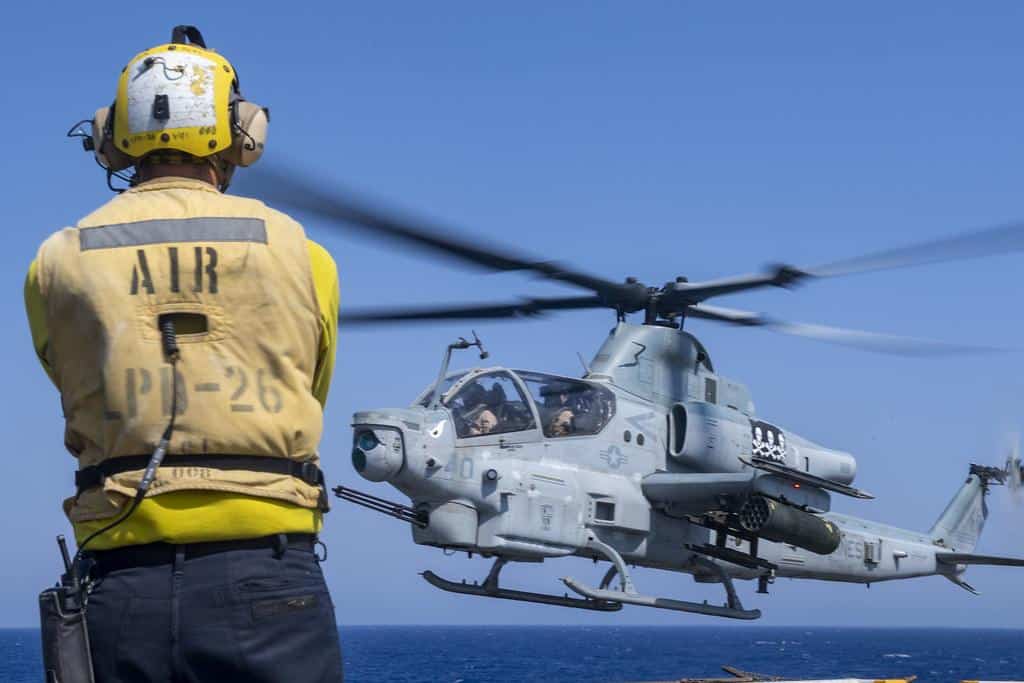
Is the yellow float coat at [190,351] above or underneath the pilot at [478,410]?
underneath

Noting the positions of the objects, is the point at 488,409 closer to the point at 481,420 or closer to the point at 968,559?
the point at 481,420

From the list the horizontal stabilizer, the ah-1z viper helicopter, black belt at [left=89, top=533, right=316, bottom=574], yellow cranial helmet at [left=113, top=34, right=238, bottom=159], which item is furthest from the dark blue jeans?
the horizontal stabilizer

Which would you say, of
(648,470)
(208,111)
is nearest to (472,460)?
(648,470)

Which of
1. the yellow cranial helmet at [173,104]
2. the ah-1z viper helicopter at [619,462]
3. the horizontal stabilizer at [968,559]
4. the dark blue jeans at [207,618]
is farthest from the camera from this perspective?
the horizontal stabilizer at [968,559]

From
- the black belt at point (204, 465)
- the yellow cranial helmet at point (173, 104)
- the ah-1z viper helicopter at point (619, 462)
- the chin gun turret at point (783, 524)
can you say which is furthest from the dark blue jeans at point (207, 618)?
the chin gun turret at point (783, 524)

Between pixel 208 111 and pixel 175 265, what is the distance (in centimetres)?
45

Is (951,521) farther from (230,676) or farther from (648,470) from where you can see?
(230,676)

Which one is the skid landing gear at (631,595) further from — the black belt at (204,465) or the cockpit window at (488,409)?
the black belt at (204,465)

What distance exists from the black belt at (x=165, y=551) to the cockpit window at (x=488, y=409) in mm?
10614

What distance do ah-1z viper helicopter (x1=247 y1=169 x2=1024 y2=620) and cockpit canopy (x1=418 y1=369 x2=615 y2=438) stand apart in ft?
0.05

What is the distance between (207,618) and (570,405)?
11960mm

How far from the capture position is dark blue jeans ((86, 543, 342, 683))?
282 centimetres

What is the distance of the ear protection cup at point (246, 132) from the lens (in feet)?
10.8

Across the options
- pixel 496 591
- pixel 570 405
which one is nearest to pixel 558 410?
pixel 570 405
